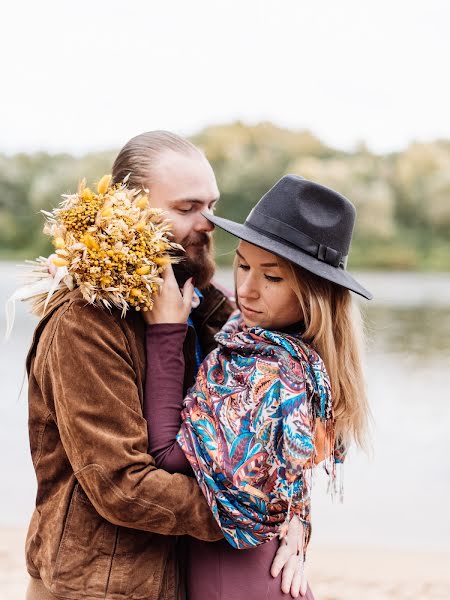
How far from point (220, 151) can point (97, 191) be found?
970 inches

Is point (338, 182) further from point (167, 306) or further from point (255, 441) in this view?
point (255, 441)

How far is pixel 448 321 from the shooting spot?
2455cm

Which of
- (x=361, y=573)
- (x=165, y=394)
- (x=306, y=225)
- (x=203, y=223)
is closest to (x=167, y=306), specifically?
(x=165, y=394)

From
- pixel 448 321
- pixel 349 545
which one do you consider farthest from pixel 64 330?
pixel 448 321

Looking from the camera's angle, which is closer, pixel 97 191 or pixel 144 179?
pixel 97 191

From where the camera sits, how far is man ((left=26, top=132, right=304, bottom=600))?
183 cm

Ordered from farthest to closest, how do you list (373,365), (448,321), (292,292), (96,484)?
(448,321) → (373,365) → (292,292) → (96,484)

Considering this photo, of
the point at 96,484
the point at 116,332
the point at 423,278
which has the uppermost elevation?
the point at 116,332

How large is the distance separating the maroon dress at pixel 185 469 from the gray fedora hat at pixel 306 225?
35 cm

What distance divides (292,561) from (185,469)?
1.47ft

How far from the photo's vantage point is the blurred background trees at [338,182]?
25.4m

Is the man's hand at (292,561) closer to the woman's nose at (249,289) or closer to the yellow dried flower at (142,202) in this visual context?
the woman's nose at (249,289)

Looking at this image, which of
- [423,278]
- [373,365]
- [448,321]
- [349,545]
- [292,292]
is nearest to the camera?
[292,292]

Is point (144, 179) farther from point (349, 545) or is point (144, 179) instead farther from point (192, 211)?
point (349, 545)
